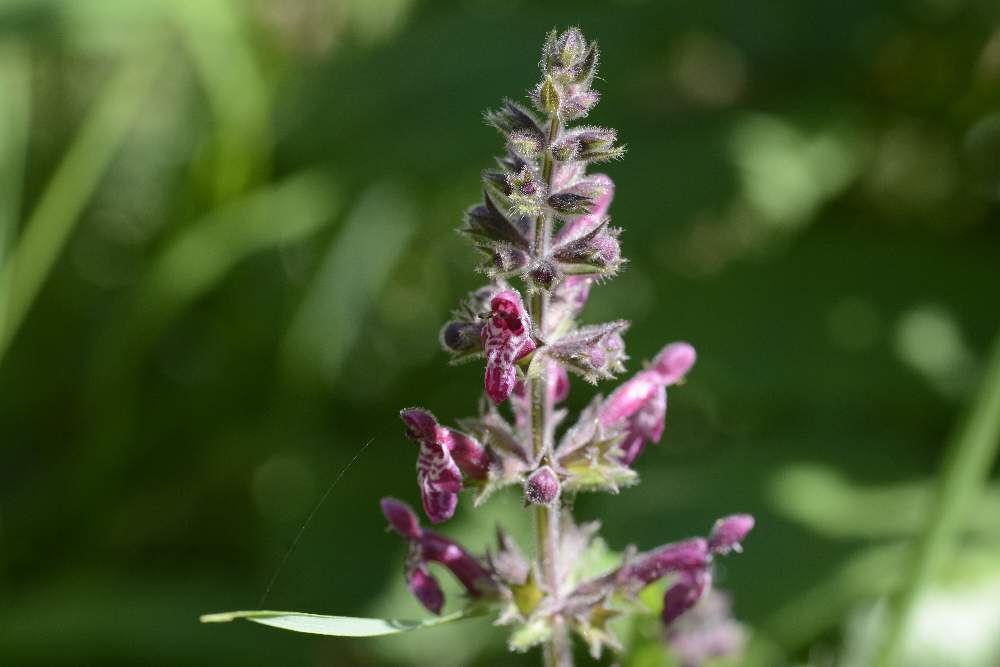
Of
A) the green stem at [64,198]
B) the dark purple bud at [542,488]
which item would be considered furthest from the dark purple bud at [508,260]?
the green stem at [64,198]

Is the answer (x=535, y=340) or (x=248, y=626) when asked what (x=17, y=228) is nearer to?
(x=248, y=626)

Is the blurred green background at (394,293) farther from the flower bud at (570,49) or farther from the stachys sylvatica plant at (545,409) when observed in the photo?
the flower bud at (570,49)

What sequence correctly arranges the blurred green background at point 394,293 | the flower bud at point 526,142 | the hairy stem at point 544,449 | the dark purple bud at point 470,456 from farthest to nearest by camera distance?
the blurred green background at point 394,293 < the dark purple bud at point 470,456 < the hairy stem at point 544,449 < the flower bud at point 526,142

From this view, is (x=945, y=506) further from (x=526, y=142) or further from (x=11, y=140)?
A: (x=11, y=140)

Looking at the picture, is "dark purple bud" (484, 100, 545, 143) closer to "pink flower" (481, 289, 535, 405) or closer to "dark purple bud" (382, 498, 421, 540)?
"pink flower" (481, 289, 535, 405)

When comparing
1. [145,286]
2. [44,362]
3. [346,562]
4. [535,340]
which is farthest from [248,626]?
[535,340]

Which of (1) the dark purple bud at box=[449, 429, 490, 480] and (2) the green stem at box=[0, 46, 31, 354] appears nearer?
(1) the dark purple bud at box=[449, 429, 490, 480]

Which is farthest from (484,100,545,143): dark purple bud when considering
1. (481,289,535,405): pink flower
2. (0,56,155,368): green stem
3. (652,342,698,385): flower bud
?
(0,56,155,368): green stem
